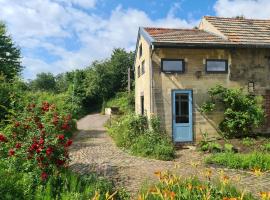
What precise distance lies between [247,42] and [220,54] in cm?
145

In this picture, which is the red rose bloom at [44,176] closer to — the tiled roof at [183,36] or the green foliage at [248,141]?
the tiled roof at [183,36]

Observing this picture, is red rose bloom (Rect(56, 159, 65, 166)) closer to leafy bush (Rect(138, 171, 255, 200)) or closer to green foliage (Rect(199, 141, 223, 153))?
leafy bush (Rect(138, 171, 255, 200))

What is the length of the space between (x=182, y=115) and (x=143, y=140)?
261cm

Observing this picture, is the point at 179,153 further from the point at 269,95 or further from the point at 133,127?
the point at 269,95

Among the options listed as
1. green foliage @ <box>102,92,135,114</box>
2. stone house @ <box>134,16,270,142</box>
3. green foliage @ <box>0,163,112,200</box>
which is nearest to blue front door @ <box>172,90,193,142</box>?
stone house @ <box>134,16,270,142</box>

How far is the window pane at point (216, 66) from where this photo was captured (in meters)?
15.5

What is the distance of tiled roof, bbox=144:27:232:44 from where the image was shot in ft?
49.9

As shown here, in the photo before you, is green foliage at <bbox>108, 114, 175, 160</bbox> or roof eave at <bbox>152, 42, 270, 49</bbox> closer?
green foliage at <bbox>108, 114, 175, 160</bbox>

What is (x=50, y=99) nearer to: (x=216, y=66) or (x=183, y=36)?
(x=183, y=36)

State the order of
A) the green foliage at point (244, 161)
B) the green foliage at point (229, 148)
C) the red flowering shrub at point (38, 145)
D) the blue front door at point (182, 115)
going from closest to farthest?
the red flowering shrub at point (38, 145), the green foliage at point (244, 161), the green foliage at point (229, 148), the blue front door at point (182, 115)

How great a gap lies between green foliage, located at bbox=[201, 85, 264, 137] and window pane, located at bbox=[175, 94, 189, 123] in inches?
29.9

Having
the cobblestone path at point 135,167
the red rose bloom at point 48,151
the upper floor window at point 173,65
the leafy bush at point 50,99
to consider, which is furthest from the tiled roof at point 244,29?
the red rose bloom at point 48,151

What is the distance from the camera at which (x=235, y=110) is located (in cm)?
1515

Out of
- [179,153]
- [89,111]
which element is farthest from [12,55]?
[179,153]
